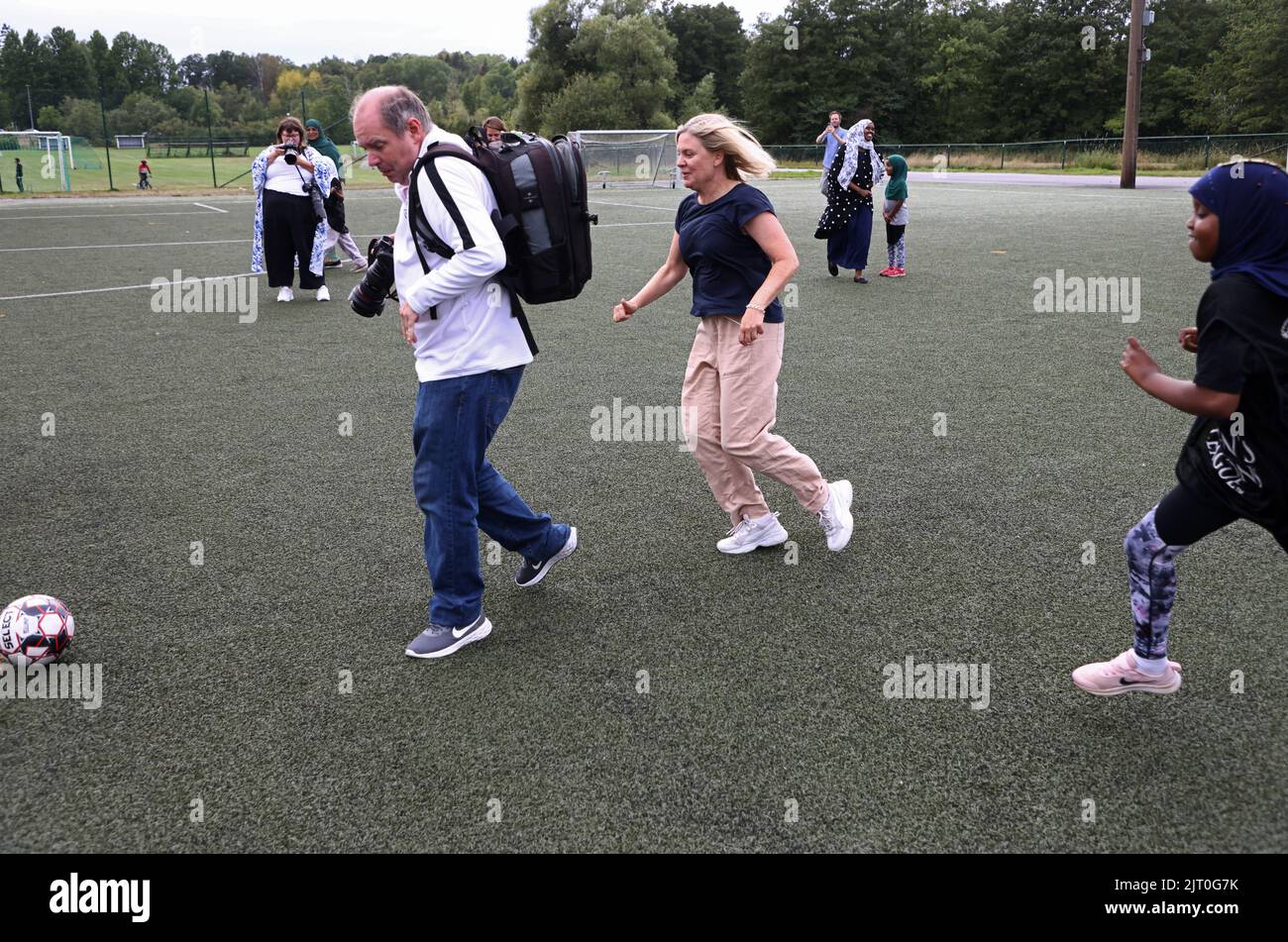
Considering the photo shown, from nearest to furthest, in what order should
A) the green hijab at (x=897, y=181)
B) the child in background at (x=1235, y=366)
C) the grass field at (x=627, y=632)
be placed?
the child in background at (x=1235, y=366) < the grass field at (x=627, y=632) < the green hijab at (x=897, y=181)

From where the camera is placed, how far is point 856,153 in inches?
487

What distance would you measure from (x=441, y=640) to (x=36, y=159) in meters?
46.6

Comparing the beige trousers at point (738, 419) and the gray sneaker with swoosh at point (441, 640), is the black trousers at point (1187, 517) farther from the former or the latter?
the gray sneaker with swoosh at point (441, 640)

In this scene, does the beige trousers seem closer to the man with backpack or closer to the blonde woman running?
the blonde woman running

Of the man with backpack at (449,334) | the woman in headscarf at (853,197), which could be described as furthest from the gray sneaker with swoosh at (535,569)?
the woman in headscarf at (853,197)

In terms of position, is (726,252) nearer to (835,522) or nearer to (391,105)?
(835,522)

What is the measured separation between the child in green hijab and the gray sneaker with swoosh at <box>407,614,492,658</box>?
1003 cm

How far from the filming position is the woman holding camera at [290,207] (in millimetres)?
11282

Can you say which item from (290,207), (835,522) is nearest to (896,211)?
(290,207)

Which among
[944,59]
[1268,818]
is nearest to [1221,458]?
[1268,818]

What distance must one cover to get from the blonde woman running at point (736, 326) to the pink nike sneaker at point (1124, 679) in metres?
1.43

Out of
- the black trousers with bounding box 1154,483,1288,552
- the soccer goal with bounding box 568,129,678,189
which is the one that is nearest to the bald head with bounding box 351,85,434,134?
the black trousers with bounding box 1154,483,1288,552

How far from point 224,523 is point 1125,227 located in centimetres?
1714

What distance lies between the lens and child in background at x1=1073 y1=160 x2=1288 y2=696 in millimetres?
2549
